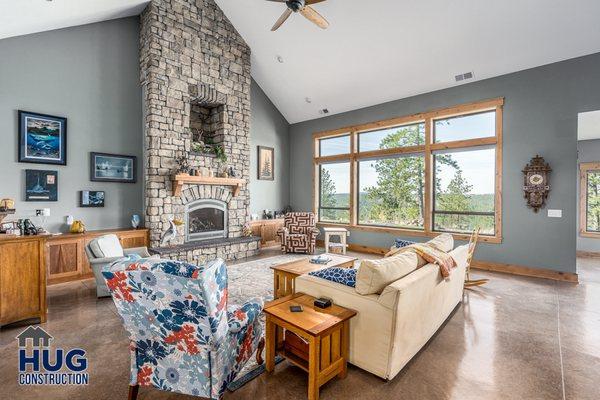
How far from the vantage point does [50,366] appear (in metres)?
2.40

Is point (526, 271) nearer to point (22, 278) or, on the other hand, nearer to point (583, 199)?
point (583, 199)

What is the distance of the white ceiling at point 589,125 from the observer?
5.03 metres

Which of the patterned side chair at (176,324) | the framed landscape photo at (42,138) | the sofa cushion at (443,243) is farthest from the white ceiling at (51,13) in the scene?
the sofa cushion at (443,243)

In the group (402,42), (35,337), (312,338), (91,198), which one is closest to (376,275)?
(312,338)

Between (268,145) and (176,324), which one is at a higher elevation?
(268,145)

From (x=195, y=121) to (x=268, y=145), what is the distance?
2.14 meters

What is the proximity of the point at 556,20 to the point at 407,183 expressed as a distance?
3593 millimetres

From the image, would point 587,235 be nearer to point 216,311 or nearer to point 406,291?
point 406,291

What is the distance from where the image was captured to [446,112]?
6.00 m

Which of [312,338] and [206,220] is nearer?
[312,338]

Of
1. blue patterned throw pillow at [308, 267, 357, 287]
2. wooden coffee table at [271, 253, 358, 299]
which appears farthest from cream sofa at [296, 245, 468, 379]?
wooden coffee table at [271, 253, 358, 299]

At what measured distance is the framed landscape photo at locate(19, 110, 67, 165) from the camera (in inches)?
179

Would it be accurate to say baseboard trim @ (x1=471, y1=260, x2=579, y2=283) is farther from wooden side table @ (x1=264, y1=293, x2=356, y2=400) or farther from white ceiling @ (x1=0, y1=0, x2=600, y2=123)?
wooden side table @ (x1=264, y1=293, x2=356, y2=400)

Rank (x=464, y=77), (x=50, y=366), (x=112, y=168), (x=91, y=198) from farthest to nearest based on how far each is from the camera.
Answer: (x=464, y=77), (x=112, y=168), (x=91, y=198), (x=50, y=366)
